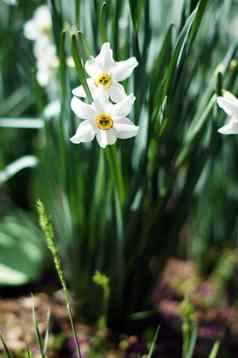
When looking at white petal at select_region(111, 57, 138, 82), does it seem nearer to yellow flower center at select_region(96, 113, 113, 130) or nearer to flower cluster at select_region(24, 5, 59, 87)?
yellow flower center at select_region(96, 113, 113, 130)

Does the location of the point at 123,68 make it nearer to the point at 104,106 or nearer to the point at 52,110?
the point at 104,106

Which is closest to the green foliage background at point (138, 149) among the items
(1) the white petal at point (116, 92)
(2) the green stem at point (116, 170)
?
(2) the green stem at point (116, 170)

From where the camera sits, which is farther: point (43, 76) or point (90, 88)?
point (43, 76)

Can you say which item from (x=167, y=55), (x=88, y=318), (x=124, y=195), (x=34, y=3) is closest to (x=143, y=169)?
(x=124, y=195)

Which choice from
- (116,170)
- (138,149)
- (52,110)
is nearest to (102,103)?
(116,170)

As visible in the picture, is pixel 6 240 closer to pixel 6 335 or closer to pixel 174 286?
pixel 6 335

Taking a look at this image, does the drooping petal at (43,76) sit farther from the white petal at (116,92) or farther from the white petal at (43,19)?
the white petal at (116,92)

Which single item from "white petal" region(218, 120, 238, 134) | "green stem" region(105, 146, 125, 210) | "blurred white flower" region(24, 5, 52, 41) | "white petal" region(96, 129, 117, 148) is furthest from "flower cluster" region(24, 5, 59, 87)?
"white petal" region(218, 120, 238, 134)
